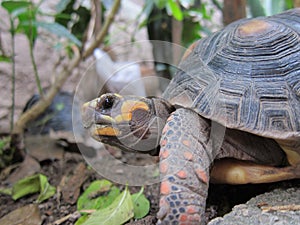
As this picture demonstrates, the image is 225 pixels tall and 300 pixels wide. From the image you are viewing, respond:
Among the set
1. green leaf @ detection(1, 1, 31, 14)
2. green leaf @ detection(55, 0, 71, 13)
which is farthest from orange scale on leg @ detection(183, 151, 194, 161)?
green leaf @ detection(55, 0, 71, 13)

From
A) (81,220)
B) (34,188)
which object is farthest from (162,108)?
(34,188)

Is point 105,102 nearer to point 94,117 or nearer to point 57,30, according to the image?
point 94,117

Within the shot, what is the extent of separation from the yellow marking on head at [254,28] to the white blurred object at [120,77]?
541mm

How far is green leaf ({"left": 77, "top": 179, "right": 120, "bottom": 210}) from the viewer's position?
4.99 ft

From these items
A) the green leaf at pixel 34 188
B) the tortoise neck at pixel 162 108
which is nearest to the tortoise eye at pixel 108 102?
the tortoise neck at pixel 162 108

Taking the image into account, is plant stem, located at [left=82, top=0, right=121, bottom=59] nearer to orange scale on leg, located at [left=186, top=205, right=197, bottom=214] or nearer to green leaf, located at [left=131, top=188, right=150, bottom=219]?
green leaf, located at [left=131, top=188, right=150, bottom=219]

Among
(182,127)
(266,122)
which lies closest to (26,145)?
(182,127)

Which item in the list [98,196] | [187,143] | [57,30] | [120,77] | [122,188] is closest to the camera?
[187,143]

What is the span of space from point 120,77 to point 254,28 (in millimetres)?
1098

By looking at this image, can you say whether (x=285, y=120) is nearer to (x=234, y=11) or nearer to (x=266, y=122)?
(x=266, y=122)

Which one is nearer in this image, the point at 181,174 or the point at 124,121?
the point at 181,174

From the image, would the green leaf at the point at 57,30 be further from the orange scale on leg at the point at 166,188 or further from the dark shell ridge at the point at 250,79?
the orange scale on leg at the point at 166,188

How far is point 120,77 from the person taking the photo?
229cm

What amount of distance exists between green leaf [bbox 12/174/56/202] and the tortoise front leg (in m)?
0.82
